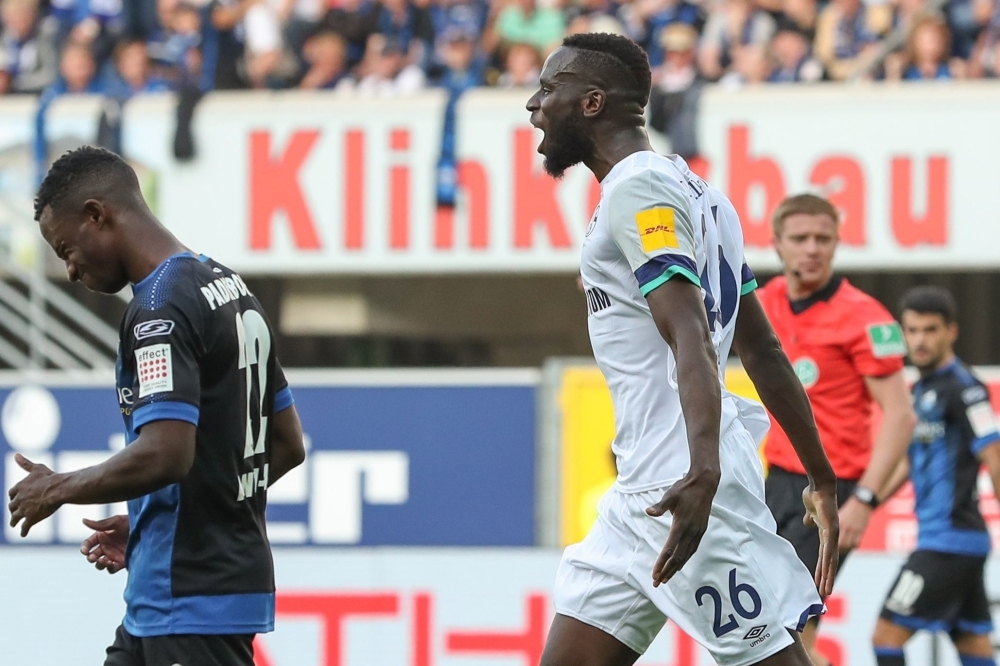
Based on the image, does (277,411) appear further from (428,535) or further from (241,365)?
(428,535)

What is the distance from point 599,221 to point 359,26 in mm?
11466

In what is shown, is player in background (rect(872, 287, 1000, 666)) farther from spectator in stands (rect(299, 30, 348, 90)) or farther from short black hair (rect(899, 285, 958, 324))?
spectator in stands (rect(299, 30, 348, 90))

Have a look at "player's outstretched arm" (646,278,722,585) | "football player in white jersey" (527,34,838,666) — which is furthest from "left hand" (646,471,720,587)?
"football player in white jersey" (527,34,838,666)

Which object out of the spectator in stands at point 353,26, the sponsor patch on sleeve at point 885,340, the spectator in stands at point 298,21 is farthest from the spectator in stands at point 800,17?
the sponsor patch on sleeve at point 885,340

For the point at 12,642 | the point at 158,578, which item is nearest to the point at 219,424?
the point at 158,578

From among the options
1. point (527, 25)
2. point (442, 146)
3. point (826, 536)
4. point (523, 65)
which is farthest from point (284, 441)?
Result: point (527, 25)

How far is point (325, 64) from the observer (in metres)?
14.5

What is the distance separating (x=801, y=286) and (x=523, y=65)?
8.24m

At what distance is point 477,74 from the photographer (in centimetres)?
1442

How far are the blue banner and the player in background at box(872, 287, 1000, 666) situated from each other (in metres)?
3.56

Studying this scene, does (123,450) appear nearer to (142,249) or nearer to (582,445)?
(142,249)

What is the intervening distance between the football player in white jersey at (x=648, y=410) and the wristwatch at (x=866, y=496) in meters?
1.90

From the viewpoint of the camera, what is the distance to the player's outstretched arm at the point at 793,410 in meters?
4.12

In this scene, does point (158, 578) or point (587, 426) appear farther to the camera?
point (587, 426)
